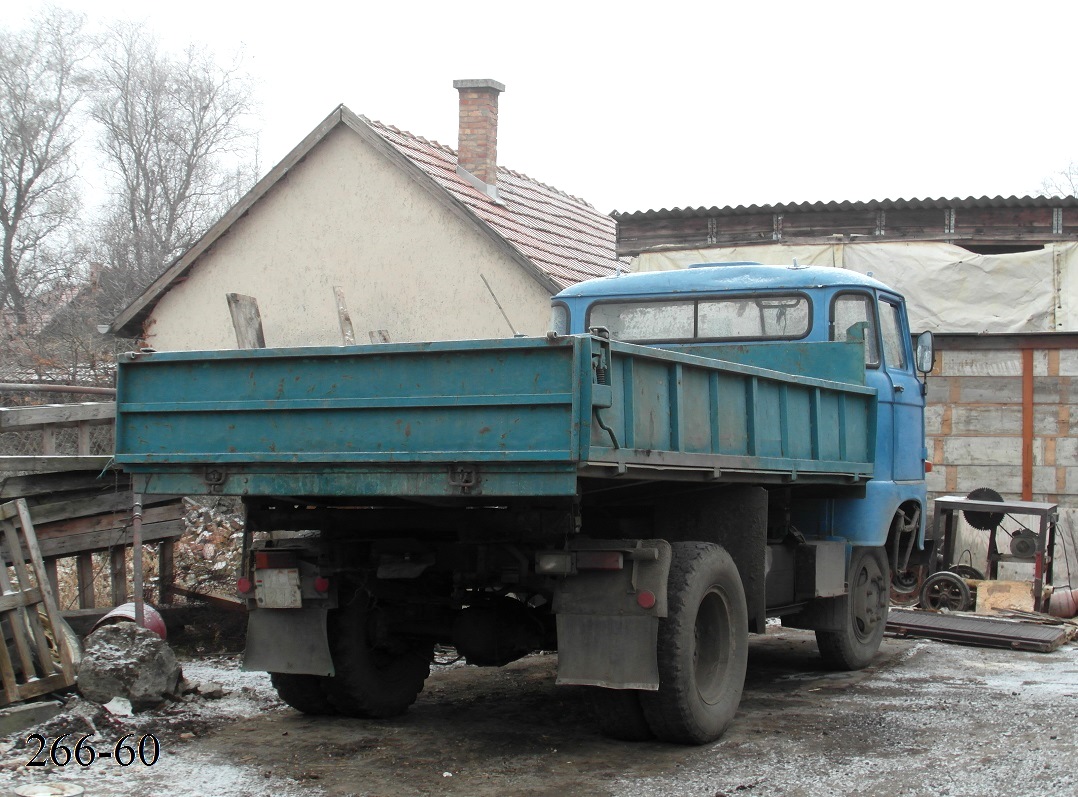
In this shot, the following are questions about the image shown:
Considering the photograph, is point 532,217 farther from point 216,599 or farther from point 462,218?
point 216,599

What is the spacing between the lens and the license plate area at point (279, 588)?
6379mm

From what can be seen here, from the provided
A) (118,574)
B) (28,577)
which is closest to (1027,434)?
(118,574)

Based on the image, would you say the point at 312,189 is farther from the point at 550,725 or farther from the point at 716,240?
the point at 550,725

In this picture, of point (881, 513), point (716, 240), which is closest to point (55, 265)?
point (716, 240)

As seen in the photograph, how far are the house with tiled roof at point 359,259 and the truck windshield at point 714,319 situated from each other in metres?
5.46

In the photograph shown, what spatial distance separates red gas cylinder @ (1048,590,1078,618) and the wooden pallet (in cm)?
862

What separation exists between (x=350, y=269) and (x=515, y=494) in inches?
410

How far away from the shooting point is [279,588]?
641 cm

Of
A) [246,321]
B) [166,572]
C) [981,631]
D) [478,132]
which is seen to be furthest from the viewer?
[478,132]

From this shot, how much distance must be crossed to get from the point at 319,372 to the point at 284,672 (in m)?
1.76

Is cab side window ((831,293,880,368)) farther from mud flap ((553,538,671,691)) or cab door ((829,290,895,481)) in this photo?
mud flap ((553,538,671,691))

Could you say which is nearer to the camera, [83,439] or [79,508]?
[79,508]

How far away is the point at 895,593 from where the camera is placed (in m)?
12.5

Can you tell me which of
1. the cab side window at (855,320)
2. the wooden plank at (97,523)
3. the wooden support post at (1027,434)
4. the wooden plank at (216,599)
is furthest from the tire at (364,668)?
the wooden support post at (1027,434)
